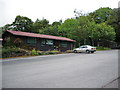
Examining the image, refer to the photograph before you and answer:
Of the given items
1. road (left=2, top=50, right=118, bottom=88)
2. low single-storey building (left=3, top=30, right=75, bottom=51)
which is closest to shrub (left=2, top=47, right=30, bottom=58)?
low single-storey building (left=3, top=30, right=75, bottom=51)

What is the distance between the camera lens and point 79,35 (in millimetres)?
34094

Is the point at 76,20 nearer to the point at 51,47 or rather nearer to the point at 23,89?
the point at 51,47

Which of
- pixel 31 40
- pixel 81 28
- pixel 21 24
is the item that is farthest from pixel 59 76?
pixel 21 24

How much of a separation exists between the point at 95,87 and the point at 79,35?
3099 cm

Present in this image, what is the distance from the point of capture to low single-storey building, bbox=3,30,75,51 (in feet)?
64.3

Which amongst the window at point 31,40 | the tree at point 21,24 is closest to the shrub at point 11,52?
the window at point 31,40

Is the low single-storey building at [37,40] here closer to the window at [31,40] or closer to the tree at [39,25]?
the window at [31,40]

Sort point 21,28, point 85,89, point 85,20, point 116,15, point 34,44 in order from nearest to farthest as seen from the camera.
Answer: point 85,89 < point 34,44 < point 85,20 < point 21,28 < point 116,15

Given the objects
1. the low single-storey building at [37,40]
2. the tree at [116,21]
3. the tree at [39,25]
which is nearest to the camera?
the low single-storey building at [37,40]

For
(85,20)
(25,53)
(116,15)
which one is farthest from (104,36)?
(25,53)

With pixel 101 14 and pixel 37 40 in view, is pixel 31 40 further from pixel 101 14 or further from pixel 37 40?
pixel 101 14

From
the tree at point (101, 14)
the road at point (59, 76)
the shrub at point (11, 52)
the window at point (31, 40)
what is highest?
the tree at point (101, 14)

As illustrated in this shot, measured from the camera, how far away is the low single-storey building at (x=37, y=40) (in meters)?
19.6

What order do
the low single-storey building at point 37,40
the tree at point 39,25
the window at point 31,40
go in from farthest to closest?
the tree at point 39,25
the window at point 31,40
the low single-storey building at point 37,40
